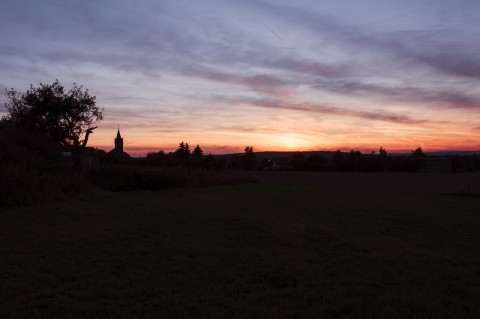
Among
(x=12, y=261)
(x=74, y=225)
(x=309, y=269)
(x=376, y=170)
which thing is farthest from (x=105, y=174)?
(x=376, y=170)

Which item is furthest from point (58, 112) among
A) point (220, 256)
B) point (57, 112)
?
point (220, 256)

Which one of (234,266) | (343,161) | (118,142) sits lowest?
(234,266)

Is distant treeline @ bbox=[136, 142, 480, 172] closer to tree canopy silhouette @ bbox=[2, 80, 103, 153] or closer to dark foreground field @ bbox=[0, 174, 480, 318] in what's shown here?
tree canopy silhouette @ bbox=[2, 80, 103, 153]

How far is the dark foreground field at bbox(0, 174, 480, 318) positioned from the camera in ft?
17.3

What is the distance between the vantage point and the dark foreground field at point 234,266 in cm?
528

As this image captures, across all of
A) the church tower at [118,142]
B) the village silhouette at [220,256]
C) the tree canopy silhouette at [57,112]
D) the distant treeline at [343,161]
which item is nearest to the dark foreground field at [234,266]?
the village silhouette at [220,256]

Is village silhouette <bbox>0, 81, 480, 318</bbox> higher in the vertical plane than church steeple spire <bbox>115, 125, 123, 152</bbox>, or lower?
lower

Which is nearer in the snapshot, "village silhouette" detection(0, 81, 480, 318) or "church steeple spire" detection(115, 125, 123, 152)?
"village silhouette" detection(0, 81, 480, 318)

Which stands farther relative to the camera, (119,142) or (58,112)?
(119,142)

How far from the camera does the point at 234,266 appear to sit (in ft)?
24.3

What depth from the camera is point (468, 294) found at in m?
5.87

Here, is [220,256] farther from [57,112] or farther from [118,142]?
[118,142]

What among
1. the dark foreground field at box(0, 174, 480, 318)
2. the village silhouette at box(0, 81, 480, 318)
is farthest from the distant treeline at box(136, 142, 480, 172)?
the dark foreground field at box(0, 174, 480, 318)

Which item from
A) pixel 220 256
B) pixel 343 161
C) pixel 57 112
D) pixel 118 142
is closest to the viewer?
pixel 220 256
